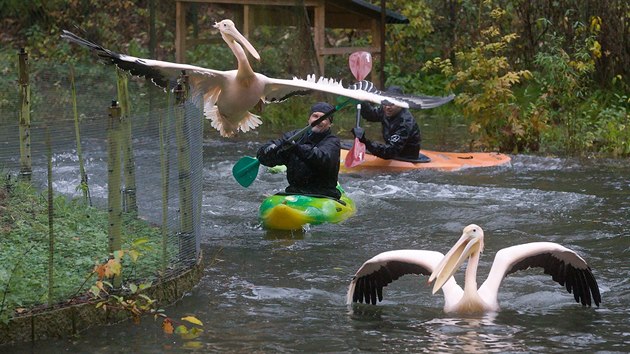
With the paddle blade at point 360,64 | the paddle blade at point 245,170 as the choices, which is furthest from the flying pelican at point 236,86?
the paddle blade at point 360,64

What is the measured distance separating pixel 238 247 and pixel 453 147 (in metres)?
7.32

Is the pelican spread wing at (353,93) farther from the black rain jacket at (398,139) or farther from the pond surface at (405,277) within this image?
the black rain jacket at (398,139)

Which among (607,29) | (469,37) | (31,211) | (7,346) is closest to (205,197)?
(31,211)

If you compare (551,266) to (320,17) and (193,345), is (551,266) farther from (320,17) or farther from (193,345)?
(320,17)

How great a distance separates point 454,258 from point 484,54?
996 cm

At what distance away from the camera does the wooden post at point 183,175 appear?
748 cm

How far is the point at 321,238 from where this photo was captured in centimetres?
987

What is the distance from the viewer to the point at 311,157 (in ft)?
32.6

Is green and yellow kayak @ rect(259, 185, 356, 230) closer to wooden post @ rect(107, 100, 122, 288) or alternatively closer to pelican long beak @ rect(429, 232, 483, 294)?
pelican long beak @ rect(429, 232, 483, 294)

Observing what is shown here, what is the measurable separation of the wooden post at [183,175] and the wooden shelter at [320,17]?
10.9 meters

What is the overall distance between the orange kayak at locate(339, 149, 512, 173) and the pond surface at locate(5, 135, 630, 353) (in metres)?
0.16

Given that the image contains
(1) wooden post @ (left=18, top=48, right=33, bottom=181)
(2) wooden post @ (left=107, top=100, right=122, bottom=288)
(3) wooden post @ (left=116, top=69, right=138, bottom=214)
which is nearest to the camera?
(2) wooden post @ (left=107, top=100, right=122, bottom=288)

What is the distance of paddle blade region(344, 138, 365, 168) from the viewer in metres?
13.1

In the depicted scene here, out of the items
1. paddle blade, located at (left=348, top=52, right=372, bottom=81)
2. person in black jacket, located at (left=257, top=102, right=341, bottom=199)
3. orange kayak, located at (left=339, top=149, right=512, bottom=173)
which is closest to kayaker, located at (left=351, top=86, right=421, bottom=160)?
orange kayak, located at (left=339, top=149, right=512, bottom=173)
